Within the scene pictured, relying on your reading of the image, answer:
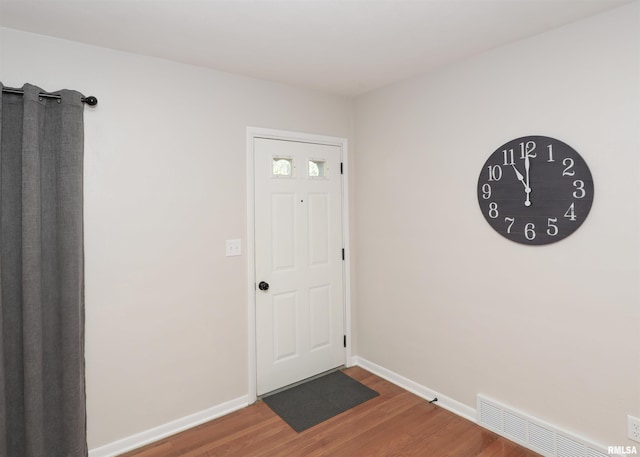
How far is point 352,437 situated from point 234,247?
1540 mm

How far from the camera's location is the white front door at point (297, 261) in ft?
9.43

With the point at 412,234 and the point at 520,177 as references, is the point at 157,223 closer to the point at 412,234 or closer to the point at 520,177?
the point at 412,234

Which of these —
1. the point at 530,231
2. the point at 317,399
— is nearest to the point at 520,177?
the point at 530,231

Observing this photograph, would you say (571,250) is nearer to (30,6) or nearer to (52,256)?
(52,256)

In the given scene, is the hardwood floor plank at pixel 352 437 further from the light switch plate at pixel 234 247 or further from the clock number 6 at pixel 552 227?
the clock number 6 at pixel 552 227

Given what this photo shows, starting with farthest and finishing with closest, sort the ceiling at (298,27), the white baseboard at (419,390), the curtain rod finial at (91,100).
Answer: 1. the white baseboard at (419,390)
2. the curtain rod finial at (91,100)
3. the ceiling at (298,27)

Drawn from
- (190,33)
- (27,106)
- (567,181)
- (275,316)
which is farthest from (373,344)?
(27,106)

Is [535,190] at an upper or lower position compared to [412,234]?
upper

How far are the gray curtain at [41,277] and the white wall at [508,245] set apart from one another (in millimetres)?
2228

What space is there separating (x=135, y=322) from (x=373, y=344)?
199 cm

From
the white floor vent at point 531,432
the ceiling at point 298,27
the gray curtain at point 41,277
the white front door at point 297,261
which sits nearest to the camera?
the ceiling at point 298,27

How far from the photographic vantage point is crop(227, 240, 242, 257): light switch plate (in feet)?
8.84

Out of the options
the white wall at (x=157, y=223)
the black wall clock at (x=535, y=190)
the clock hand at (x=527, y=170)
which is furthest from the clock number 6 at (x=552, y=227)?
the white wall at (x=157, y=223)

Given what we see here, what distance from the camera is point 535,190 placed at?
2.14 metres
